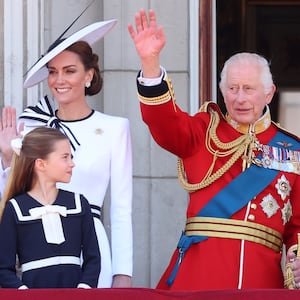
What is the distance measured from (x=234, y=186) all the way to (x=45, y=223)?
78 cm

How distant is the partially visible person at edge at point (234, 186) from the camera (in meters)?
5.35

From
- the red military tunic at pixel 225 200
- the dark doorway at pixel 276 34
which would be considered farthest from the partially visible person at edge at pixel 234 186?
the dark doorway at pixel 276 34

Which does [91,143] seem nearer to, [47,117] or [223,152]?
[47,117]

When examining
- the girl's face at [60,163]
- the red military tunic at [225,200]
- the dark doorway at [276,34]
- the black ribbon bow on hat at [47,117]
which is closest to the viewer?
the girl's face at [60,163]

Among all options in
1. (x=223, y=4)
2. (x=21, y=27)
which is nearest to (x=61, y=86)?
(x=21, y=27)

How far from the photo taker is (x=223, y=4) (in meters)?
8.93

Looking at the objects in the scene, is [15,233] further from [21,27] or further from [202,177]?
[21,27]

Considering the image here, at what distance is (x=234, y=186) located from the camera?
5414mm

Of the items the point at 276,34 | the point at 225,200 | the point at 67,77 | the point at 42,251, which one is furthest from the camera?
the point at 276,34

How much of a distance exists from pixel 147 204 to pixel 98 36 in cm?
144

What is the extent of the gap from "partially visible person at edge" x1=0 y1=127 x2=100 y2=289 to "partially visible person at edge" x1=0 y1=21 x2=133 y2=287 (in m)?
0.18

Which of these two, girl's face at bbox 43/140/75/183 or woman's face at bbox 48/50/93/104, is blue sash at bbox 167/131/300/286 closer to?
girl's face at bbox 43/140/75/183

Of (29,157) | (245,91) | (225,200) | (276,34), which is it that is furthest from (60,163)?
(276,34)

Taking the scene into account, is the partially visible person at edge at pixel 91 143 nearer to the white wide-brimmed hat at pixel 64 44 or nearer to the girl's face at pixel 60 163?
the white wide-brimmed hat at pixel 64 44
